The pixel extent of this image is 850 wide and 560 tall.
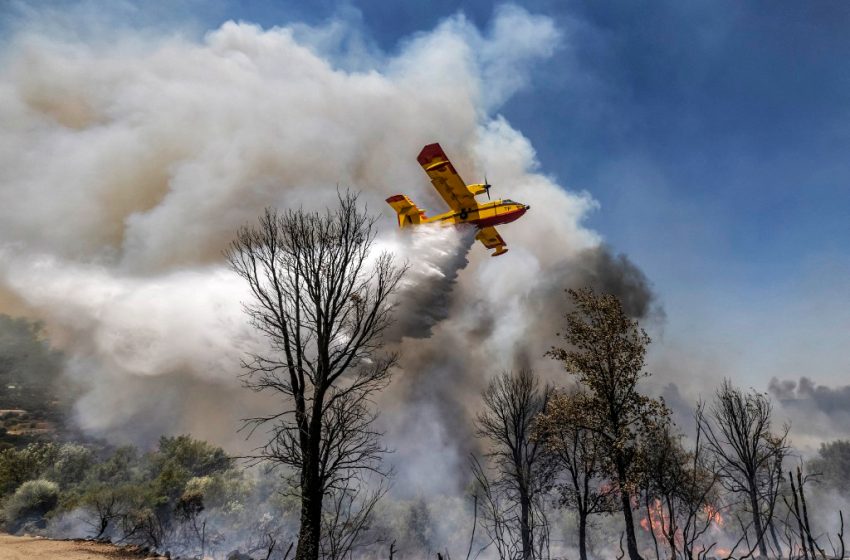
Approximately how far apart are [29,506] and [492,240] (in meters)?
45.8

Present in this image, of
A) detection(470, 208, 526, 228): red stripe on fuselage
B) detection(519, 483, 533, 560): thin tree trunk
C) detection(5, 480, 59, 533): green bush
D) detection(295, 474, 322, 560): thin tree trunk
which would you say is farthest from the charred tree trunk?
detection(5, 480, 59, 533): green bush

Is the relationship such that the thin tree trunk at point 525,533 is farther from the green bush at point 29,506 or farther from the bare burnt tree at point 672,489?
the green bush at point 29,506

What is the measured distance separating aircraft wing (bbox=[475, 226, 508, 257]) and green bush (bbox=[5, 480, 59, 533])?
143 ft

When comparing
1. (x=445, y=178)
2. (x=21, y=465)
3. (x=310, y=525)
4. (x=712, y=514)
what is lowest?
(x=21, y=465)

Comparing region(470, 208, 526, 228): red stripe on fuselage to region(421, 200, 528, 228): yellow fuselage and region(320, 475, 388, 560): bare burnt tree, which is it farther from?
region(320, 475, 388, 560): bare burnt tree

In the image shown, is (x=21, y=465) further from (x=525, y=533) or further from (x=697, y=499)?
(x=697, y=499)

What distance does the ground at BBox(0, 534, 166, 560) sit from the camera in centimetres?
1862

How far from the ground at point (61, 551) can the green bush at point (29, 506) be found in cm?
1242

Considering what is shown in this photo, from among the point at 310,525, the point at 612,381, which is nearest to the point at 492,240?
the point at 612,381

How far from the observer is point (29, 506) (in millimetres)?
33969

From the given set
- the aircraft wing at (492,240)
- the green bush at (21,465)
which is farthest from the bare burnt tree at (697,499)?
the green bush at (21,465)

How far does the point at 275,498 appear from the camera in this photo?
52.2 metres

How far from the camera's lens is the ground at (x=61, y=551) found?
18.6 metres

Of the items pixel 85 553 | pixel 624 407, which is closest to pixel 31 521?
pixel 85 553
